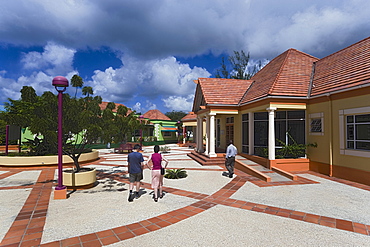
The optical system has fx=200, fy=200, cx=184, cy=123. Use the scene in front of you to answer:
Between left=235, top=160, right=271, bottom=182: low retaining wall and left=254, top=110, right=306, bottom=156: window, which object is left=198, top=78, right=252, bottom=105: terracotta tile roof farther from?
left=235, top=160, right=271, bottom=182: low retaining wall

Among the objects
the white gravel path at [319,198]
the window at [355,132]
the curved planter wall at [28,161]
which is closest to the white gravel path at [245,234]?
the white gravel path at [319,198]

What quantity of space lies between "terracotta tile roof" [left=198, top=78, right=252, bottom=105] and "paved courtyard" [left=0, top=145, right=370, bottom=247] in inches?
282

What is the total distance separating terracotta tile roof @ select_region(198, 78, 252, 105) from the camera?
46.0 feet

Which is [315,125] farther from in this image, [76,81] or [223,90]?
[76,81]

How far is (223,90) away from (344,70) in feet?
23.4

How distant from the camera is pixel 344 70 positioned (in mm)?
9992

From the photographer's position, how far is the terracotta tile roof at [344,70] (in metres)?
8.76

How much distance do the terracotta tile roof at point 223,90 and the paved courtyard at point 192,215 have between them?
7.17 meters

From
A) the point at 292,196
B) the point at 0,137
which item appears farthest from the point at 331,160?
the point at 0,137

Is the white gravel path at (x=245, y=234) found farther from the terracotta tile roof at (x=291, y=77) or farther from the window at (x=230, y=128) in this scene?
the window at (x=230, y=128)

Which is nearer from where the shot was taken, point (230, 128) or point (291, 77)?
point (291, 77)

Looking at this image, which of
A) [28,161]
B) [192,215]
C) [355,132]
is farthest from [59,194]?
[355,132]

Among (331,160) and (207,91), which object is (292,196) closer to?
(331,160)

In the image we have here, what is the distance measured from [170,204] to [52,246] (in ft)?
9.68
